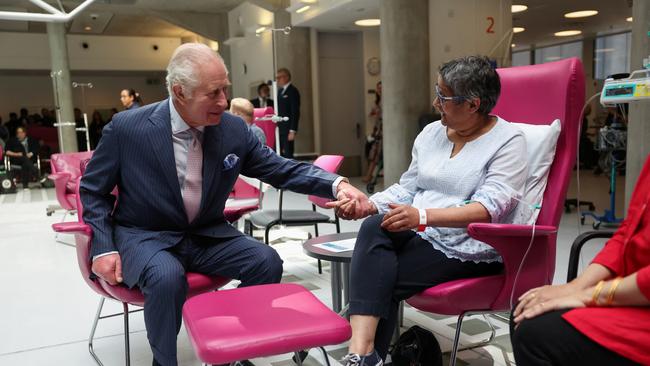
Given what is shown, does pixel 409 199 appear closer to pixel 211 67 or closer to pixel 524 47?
pixel 211 67

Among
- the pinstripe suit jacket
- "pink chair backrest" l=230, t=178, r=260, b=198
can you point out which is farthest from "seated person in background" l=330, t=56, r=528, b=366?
"pink chair backrest" l=230, t=178, r=260, b=198

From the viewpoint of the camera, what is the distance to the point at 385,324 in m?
1.84

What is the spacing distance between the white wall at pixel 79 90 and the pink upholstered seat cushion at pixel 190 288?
53.6ft

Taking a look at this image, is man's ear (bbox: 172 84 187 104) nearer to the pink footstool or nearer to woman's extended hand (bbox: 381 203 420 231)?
the pink footstool

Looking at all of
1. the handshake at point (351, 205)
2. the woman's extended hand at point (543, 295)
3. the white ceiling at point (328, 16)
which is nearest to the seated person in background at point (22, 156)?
the white ceiling at point (328, 16)

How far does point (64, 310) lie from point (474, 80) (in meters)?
2.61

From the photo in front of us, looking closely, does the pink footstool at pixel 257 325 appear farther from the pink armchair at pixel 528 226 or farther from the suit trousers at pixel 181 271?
the pink armchair at pixel 528 226

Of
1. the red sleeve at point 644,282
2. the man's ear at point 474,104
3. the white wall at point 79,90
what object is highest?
the white wall at point 79,90

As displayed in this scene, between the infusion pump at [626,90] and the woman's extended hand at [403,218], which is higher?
the infusion pump at [626,90]

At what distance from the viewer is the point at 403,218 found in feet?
5.99

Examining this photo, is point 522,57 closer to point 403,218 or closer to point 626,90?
point 626,90

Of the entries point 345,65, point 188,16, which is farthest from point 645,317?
point 188,16

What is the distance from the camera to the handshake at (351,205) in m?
2.11

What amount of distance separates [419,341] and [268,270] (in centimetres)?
62
